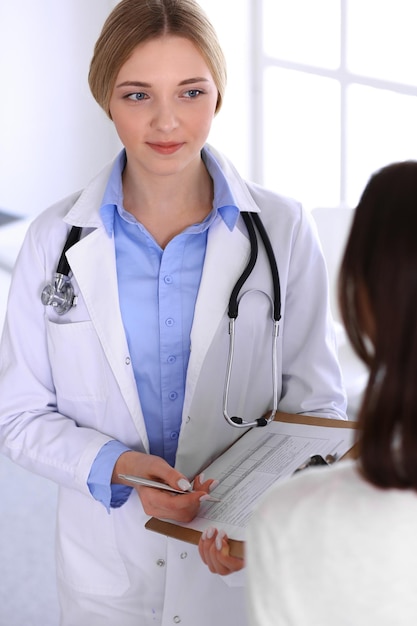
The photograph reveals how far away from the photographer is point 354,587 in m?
0.70

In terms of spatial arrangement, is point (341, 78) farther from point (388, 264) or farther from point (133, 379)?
point (388, 264)

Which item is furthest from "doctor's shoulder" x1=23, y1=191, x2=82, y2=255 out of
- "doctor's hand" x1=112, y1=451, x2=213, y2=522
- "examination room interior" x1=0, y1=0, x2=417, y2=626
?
"examination room interior" x1=0, y1=0, x2=417, y2=626

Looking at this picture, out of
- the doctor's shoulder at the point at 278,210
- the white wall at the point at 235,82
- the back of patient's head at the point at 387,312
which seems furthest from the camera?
the white wall at the point at 235,82

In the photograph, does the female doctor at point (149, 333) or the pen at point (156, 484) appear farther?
the female doctor at point (149, 333)

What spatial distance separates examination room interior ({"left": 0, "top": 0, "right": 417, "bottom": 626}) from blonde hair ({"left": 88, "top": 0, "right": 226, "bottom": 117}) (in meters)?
1.20

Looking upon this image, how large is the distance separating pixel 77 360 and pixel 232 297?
257mm

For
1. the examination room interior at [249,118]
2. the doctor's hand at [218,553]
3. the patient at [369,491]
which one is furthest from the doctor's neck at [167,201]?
the examination room interior at [249,118]

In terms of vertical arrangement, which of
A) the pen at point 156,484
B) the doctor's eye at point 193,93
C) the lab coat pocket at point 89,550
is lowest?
the lab coat pocket at point 89,550

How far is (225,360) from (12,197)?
6.85ft

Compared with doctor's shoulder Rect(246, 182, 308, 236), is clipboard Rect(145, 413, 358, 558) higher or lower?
lower

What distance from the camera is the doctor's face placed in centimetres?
128

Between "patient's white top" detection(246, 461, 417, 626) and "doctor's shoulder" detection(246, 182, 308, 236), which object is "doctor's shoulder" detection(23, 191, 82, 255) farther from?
"patient's white top" detection(246, 461, 417, 626)

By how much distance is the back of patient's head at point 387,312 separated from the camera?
2.16 ft

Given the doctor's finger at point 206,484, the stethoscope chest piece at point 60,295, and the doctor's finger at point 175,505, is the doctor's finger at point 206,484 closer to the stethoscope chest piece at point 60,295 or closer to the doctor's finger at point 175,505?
the doctor's finger at point 175,505
